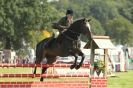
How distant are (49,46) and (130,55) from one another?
3655 cm

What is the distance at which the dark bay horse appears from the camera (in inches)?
604

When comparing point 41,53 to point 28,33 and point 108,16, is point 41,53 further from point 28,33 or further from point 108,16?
point 108,16

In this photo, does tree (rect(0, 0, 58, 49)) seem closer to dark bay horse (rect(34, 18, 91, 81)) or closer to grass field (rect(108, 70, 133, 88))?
grass field (rect(108, 70, 133, 88))

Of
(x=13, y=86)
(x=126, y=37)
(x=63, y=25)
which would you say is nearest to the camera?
(x=13, y=86)

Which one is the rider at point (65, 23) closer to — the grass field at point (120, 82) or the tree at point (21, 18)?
the grass field at point (120, 82)

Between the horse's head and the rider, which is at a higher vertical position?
the rider

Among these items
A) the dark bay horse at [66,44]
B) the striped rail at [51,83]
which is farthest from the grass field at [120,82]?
the striped rail at [51,83]

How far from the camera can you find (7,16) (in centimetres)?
7069

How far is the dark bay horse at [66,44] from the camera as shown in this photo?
50.4ft

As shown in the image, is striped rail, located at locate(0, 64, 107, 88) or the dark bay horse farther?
the dark bay horse

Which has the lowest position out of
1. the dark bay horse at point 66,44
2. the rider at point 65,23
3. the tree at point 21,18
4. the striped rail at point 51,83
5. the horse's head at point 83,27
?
the striped rail at point 51,83

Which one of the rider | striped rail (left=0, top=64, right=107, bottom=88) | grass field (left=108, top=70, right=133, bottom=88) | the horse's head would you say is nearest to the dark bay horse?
the horse's head

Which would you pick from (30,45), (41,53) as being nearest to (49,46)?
(41,53)

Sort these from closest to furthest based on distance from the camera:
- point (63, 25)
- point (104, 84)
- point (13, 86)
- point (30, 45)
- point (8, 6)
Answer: point (13, 86), point (104, 84), point (63, 25), point (8, 6), point (30, 45)
